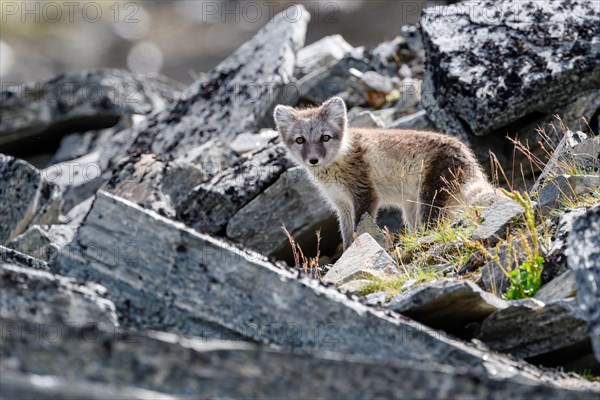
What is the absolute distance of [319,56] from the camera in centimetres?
1412

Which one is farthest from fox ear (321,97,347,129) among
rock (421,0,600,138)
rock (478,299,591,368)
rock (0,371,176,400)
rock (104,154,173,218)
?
rock (0,371,176,400)

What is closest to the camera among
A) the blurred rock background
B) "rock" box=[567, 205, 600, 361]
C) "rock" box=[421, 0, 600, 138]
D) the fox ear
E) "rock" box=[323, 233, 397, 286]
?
"rock" box=[567, 205, 600, 361]

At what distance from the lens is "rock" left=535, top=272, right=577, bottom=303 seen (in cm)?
567

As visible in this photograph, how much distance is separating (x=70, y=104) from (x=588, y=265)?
420 inches

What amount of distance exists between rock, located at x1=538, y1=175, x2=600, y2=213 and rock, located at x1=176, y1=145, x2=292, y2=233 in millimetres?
3394

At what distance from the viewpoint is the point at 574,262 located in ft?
16.3

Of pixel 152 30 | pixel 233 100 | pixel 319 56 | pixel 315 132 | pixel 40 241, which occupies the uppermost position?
pixel 152 30

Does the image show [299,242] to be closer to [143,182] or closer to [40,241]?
[143,182]

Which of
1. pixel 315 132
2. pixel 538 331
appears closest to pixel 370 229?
pixel 315 132

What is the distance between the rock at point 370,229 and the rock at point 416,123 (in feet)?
6.45

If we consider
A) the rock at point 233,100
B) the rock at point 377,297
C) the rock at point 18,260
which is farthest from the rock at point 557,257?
the rock at point 233,100

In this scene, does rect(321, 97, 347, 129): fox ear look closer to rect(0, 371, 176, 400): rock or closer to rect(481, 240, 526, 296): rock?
rect(481, 240, 526, 296): rock

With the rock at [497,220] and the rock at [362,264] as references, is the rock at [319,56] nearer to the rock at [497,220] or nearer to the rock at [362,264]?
the rock at [362,264]

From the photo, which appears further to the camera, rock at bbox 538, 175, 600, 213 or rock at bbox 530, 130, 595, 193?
rock at bbox 530, 130, 595, 193
